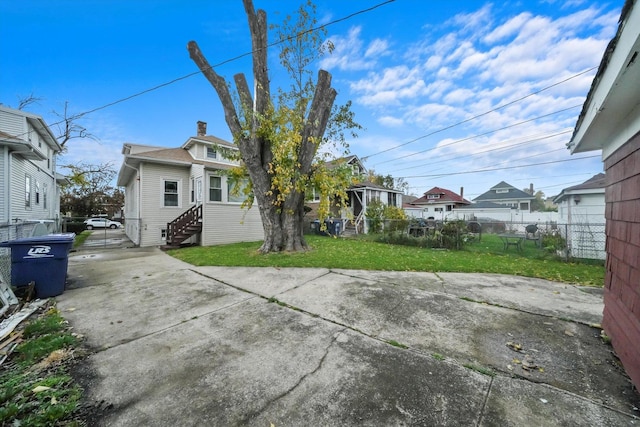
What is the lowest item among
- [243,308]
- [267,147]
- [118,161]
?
[243,308]

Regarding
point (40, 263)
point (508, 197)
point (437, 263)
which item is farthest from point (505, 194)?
point (40, 263)

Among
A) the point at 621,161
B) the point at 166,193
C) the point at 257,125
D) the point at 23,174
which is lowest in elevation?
the point at 621,161

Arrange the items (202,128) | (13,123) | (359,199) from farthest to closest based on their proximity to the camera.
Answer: (359,199) < (202,128) < (13,123)

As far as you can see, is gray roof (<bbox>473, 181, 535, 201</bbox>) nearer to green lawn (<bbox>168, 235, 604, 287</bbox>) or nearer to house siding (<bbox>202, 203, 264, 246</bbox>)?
green lawn (<bbox>168, 235, 604, 287</bbox>)

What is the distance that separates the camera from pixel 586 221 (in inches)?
382

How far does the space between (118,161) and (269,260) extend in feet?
95.5

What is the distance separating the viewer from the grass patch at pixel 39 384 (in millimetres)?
1692

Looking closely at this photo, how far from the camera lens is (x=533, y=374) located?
2244 millimetres

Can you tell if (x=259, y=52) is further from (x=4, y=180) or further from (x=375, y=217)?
(x=375, y=217)

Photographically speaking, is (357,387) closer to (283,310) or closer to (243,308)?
(283,310)

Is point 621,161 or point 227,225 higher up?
point 621,161

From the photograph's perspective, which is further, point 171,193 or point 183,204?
point 183,204

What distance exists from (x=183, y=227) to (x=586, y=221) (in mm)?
15946

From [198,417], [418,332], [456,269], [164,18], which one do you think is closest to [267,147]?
[164,18]
